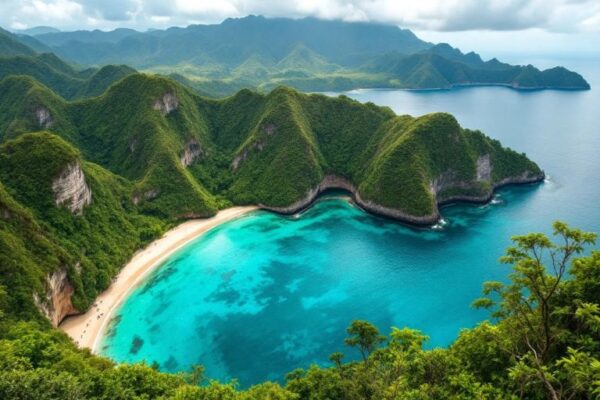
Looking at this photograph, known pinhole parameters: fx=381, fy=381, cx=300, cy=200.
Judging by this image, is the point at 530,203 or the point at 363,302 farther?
the point at 530,203

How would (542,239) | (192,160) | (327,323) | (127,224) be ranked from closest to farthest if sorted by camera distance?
(542,239) < (327,323) < (127,224) < (192,160)

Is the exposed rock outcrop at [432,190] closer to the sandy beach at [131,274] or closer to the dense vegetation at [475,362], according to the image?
the sandy beach at [131,274]

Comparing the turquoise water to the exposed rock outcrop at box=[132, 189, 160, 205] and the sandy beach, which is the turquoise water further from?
the exposed rock outcrop at box=[132, 189, 160, 205]

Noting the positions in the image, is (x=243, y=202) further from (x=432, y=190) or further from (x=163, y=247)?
(x=432, y=190)

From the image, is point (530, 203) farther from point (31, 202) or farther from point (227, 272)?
point (31, 202)

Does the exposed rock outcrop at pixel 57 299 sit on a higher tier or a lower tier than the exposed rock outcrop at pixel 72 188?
lower

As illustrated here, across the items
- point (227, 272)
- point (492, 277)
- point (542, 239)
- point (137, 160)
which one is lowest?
point (227, 272)

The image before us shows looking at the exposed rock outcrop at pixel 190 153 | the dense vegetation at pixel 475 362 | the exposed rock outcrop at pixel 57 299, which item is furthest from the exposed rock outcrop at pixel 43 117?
the dense vegetation at pixel 475 362

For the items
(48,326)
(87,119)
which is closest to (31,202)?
(48,326)
